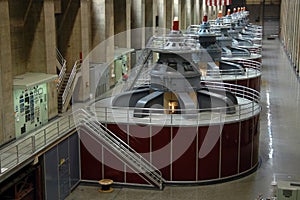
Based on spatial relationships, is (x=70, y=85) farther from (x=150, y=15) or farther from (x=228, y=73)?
(x=150, y=15)

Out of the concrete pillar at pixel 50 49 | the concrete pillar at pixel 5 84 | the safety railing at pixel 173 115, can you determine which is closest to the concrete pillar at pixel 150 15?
the concrete pillar at pixel 50 49

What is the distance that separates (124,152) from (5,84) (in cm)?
537

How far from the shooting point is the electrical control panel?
67.5ft

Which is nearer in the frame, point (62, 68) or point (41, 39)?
point (41, 39)

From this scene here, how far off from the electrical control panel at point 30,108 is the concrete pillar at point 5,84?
2.85ft

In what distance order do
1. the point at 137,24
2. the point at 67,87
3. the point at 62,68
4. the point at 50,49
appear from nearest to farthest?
the point at 50,49
the point at 67,87
the point at 62,68
the point at 137,24

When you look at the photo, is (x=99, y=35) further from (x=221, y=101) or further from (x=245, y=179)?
(x=245, y=179)

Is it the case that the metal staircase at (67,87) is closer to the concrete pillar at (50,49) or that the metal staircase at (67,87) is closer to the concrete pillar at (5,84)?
the concrete pillar at (50,49)

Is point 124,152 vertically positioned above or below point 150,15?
below

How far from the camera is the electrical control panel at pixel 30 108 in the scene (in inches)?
810

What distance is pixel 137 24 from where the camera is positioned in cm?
3969

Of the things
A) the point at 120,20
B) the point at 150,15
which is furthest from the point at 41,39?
the point at 150,15

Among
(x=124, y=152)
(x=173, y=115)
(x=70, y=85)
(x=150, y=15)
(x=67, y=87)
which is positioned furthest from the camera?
(x=150, y=15)

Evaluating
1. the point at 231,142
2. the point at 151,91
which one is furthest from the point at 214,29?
the point at 231,142
